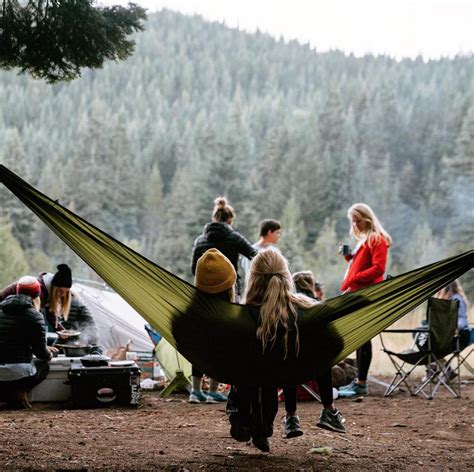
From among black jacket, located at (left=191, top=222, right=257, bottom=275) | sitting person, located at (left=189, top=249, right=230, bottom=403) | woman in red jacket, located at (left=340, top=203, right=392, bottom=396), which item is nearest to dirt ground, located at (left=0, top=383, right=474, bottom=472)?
sitting person, located at (left=189, top=249, right=230, bottom=403)

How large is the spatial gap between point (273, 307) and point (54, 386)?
7.39ft

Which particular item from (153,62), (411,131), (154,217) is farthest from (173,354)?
(153,62)

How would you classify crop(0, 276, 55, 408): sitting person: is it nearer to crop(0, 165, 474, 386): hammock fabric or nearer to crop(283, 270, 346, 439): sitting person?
crop(0, 165, 474, 386): hammock fabric

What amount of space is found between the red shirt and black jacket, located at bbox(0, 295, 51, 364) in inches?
71.9

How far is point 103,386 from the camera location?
175 inches

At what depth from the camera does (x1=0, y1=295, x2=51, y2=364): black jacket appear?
4.24 meters

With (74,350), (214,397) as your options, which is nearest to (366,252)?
(214,397)

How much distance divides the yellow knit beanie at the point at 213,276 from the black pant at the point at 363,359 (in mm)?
2087

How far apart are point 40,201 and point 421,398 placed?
3108 millimetres

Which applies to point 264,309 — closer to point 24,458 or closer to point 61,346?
point 24,458

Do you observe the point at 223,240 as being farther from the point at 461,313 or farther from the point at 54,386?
the point at 461,313

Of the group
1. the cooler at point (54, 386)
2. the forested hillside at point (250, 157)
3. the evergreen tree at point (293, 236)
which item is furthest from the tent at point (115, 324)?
the evergreen tree at point (293, 236)

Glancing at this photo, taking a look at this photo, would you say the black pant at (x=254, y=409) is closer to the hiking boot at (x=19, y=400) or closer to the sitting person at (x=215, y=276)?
the sitting person at (x=215, y=276)

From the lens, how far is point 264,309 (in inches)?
108
